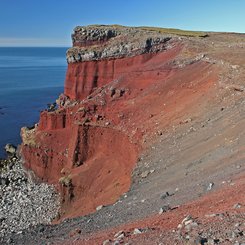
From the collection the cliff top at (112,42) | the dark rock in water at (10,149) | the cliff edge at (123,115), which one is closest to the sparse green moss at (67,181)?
the cliff edge at (123,115)

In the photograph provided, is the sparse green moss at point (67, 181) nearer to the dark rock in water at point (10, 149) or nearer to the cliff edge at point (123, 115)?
the cliff edge at point (123, 115)

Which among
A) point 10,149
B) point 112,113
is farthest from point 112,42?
point 10,149

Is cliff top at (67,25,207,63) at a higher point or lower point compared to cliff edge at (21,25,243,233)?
higher

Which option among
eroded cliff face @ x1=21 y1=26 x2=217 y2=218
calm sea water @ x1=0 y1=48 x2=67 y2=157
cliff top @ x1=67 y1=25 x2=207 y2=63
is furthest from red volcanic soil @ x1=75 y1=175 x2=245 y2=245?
calm sea water @ x1=0 y1=48 x2=67 y2=157

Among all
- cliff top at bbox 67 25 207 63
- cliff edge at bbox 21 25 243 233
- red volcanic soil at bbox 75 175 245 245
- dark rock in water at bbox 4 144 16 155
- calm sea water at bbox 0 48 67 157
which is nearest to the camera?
red volcanic soil at bbox 75 175 245 245

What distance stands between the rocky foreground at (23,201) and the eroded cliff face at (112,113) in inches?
53.6

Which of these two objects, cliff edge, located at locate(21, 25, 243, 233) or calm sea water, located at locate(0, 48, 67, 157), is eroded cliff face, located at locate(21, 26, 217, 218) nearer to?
cliff edge, located at locate(21, 25, 243, 233)

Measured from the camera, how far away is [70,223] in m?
22.8

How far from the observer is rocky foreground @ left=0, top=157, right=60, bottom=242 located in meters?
34.9

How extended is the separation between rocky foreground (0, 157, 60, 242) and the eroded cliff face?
4.47 ft

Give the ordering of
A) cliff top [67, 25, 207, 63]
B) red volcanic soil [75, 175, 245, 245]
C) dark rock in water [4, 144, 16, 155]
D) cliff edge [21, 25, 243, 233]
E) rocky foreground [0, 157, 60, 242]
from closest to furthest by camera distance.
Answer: red volcanic soil [75, 175, 245, 245] → cliff edge [21, 25, 243, 233] → rocky foreground [0, 157, 60, 242] → cliff top [67, 25, 207, 63] → dark rock in water [4, 144, 16, 155]

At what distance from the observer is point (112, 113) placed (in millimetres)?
41125

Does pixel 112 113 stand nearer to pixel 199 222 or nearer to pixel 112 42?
pixel 112 42

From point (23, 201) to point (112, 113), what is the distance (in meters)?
11.6
